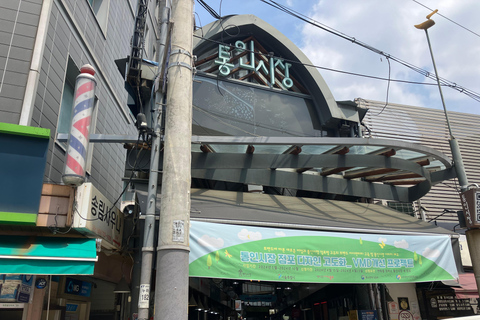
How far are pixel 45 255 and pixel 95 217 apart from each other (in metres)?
1.08

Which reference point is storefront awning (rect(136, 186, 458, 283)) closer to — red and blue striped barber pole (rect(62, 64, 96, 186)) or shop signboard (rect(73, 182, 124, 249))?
shop signboard (rect(73, 182, 124, 249))

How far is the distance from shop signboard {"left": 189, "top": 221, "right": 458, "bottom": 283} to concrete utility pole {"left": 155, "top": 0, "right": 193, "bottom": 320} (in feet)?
8.75

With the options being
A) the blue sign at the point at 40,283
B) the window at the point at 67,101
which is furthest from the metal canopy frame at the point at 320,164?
the blue sign at the point at 40,283

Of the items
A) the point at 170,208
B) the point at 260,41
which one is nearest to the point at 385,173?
the point at 260,41

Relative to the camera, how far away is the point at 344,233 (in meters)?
8.80

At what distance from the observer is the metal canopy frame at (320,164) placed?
31.6ft

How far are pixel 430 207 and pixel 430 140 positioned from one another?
501 centimetres

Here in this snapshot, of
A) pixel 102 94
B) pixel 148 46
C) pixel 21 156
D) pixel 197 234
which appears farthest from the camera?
pixel 148 46

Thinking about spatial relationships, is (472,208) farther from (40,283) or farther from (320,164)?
(40,283)

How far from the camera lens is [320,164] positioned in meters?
10.8

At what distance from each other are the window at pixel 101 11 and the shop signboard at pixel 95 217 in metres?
7.43

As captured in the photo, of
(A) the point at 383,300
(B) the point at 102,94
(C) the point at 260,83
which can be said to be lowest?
(A) the point at 383,300

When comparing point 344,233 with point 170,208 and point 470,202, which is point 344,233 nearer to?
point 470,202

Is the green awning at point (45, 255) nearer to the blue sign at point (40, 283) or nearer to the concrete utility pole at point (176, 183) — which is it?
the blue sign at point (40, 283)
